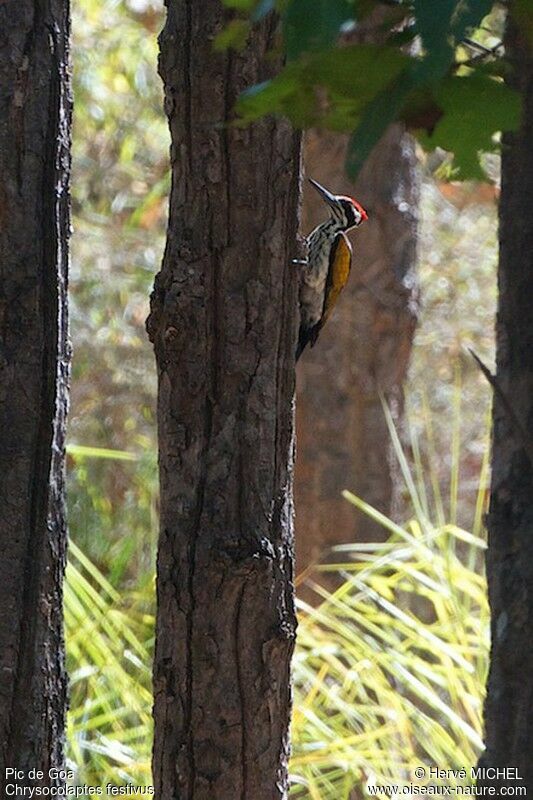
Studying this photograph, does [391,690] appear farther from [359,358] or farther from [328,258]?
[359,358]

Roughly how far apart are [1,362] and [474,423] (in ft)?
19.7

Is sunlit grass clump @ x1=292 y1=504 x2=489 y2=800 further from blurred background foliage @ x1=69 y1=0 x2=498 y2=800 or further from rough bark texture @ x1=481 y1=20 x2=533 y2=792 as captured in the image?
rough bark texture @ x1=481 y1=20 x2=533 y2=792

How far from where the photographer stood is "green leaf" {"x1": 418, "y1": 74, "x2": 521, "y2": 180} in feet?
3.02

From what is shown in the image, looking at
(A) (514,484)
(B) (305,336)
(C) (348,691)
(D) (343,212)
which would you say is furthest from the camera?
(C) (348,691)

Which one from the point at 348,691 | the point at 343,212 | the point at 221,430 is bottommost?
the point at 348,691

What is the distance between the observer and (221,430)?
2.16 metres

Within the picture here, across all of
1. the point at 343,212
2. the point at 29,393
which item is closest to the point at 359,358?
the point at 343,212

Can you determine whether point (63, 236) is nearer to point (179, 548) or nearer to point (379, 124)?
point (179, 548)

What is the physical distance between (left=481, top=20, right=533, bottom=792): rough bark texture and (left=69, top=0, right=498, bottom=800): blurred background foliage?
6.55ft

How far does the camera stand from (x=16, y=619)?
7.48 ft

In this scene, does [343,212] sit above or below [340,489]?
above

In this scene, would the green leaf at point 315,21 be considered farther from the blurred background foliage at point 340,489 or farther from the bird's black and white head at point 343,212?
the bird's black and white head at point 343,212

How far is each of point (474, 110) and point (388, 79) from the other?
73 mm

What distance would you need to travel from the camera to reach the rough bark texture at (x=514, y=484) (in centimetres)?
132
